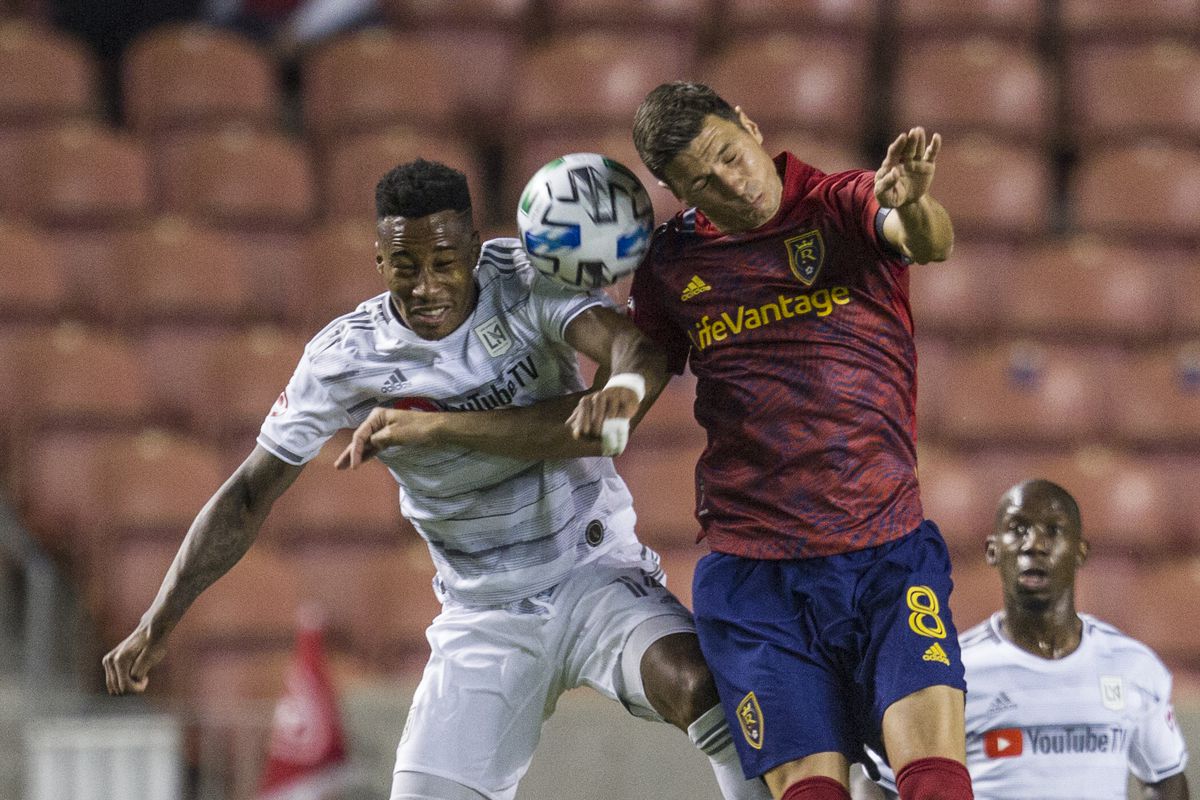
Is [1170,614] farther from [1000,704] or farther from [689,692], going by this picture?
[689,692]

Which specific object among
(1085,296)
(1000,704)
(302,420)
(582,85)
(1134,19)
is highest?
(1134,19)

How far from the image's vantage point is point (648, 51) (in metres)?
9.05

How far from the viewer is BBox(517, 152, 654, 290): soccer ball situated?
3.76m

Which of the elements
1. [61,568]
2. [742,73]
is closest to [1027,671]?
[61,568]

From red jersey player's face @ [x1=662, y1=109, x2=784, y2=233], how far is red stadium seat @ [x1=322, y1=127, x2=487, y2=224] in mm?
4761

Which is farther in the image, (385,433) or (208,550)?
(208,550)

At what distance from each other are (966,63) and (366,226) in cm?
298

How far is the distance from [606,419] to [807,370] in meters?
0.53

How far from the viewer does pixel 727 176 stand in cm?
363

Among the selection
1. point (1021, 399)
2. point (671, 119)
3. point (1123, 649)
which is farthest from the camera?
point (1021, 399)

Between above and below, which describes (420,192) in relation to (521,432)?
above

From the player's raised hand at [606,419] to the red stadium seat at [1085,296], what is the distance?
4.95 metres

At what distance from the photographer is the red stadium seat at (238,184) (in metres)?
8.37

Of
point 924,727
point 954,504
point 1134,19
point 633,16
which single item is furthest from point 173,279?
point 924,727
